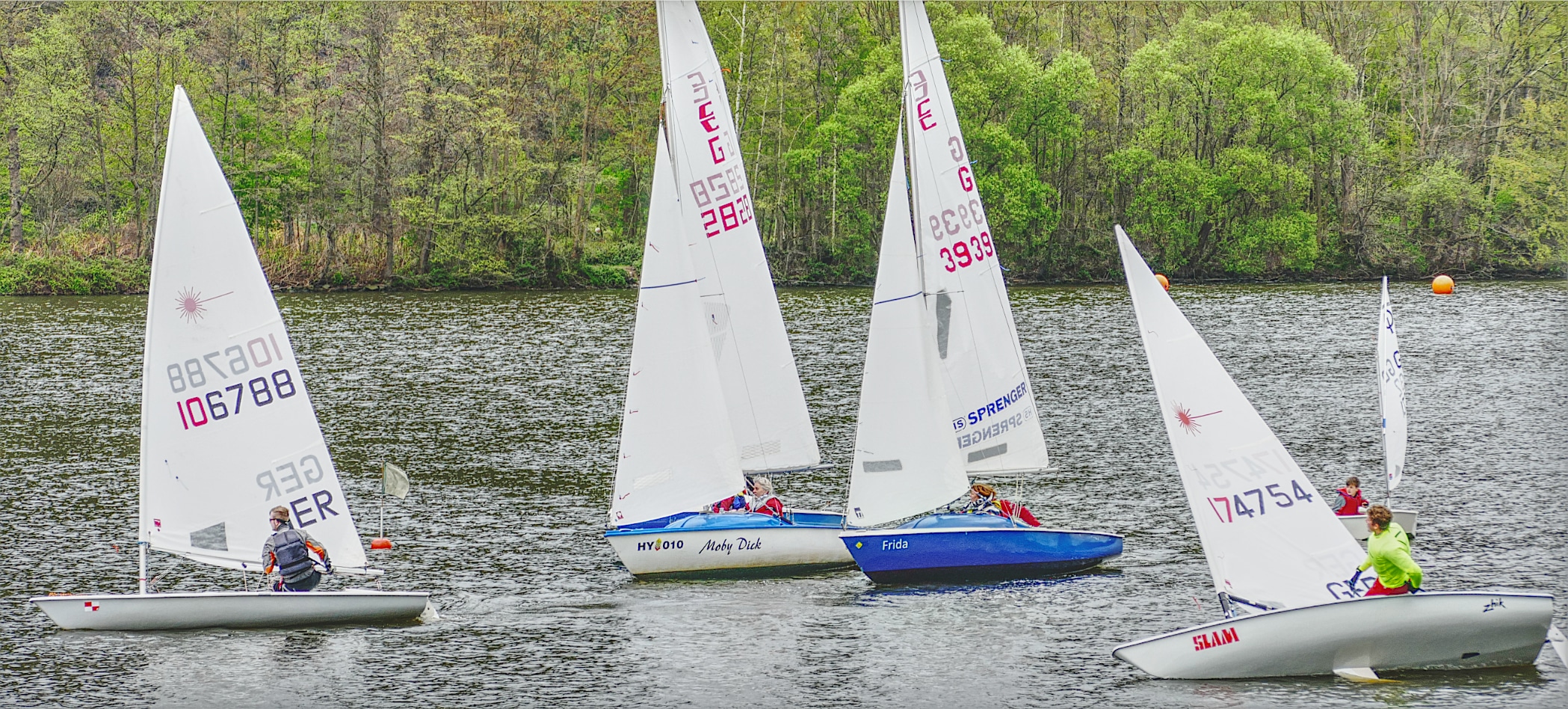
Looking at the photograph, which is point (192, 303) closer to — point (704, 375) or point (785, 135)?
point (704, 375)

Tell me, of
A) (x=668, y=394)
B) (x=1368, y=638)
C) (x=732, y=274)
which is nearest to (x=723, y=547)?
(x=668, y=394)

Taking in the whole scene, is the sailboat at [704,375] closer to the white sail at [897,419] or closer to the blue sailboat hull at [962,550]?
the white sail at [897,419]

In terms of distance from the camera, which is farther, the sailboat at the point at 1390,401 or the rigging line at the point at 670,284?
the sailboat at the point at 1390,401

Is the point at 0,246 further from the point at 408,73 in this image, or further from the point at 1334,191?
the point at 1334,191

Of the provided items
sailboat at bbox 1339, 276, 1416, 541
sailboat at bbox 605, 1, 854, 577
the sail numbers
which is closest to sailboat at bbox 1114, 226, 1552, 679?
the sail numbers

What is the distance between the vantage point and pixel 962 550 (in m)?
24.0

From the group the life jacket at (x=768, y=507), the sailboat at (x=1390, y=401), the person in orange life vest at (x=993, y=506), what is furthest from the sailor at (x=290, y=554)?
the sailboat at (x=1390, y=401)

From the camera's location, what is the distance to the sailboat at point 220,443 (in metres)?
20.7

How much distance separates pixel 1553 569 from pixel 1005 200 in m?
60.9

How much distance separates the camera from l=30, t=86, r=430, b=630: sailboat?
20.7 meters

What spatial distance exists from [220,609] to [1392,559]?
15001 millimetres

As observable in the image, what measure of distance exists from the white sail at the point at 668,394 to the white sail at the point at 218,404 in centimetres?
509

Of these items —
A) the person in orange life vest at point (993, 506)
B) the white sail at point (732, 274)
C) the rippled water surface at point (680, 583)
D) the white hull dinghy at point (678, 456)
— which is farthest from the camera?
the white sail at point (732, 274)

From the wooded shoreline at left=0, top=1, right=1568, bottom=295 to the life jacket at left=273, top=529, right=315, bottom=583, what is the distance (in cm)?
6319
